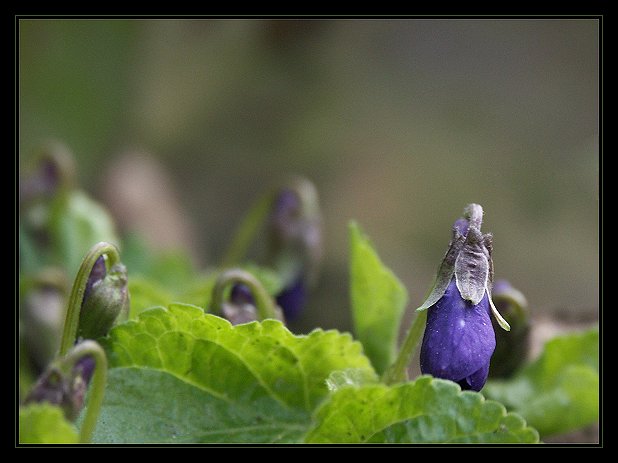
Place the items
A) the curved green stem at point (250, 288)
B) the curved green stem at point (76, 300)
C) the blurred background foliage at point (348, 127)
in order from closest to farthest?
the curved green stem at point (76, 300) → the curved green stem at point (250, 288) → the blurred background foliage at point (348, 127)

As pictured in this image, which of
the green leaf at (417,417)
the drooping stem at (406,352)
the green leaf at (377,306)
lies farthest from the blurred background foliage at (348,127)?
the green leaf at (417,417)

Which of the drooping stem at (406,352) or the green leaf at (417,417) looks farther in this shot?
the drooping stem at (406,352)

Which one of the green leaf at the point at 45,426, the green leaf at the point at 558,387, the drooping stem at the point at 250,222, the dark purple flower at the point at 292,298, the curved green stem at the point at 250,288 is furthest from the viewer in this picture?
the drooping stem at the point at 250,222

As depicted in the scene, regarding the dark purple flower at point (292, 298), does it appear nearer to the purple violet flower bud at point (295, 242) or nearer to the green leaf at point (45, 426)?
the purple violet flower bud at point (295, 242)

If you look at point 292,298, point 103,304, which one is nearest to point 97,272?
point 103,304

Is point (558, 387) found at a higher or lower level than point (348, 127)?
lower

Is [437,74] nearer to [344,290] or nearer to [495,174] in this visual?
[495,174]

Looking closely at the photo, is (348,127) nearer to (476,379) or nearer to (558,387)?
(558,387)

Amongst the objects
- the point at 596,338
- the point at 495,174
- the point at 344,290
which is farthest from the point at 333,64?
the point at 596,338
